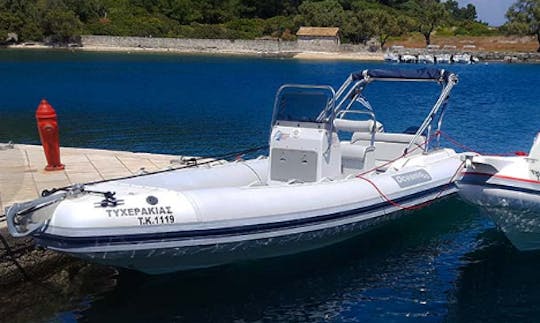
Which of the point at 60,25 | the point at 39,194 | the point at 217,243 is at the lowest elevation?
the point at 217,243

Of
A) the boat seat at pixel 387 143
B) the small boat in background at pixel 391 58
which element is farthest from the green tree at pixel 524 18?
the boat seat at pixel 387 143

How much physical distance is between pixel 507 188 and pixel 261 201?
3.66 metres

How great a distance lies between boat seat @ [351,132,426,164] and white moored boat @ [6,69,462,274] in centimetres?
3

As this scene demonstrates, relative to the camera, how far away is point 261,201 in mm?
8281

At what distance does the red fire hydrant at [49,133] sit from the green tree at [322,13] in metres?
94.4

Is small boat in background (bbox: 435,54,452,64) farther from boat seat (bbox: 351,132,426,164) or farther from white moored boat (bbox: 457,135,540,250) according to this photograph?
white moored boat (bbox: 457,135,540,250)

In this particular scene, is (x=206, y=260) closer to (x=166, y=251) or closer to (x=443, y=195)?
(x=166, y=251)

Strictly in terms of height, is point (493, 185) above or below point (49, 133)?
below

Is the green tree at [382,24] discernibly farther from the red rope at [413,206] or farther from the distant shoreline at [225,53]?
the red rope at [413,206]

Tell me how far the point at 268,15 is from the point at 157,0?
813 inches

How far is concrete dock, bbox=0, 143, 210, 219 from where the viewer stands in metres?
10.0

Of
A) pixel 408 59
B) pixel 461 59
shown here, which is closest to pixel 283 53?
pixel 408 59

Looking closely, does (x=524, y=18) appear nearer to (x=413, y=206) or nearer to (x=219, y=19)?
(x=219, y=19)

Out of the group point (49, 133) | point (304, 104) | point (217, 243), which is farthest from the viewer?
point (49, 133)
